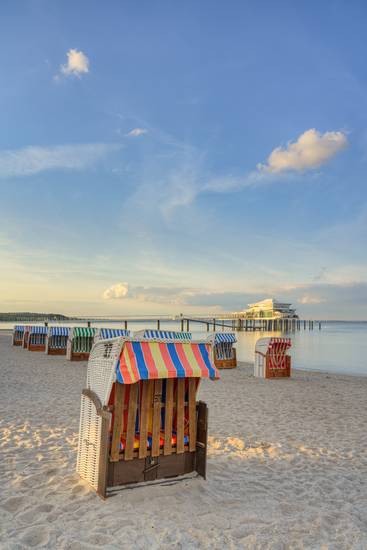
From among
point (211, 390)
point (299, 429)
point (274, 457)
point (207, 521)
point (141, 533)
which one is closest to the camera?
point (141, 533)

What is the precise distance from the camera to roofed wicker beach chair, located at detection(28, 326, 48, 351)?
22859 millimetres

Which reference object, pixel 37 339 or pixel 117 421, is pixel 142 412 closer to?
pixel 117 421

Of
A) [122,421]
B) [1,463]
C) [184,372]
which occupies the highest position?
[184,372]

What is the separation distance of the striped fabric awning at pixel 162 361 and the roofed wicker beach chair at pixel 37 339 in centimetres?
1999

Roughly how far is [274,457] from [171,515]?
7.41 feet

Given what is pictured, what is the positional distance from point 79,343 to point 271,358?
844 cm

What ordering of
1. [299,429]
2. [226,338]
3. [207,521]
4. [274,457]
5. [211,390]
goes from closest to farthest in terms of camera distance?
[207,521] < [274,457] < [299,429] < [211,390] < [226,338]

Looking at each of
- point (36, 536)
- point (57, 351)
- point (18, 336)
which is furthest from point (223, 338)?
point (18, 336)

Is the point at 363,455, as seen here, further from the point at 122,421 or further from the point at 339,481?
the point at 122,421

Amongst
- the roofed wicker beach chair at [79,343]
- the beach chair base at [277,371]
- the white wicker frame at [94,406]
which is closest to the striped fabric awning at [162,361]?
the white wicker frame at [94,406]

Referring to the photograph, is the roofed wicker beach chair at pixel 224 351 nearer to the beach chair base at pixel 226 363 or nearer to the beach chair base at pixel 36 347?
the beach chair base at pixel 226 363

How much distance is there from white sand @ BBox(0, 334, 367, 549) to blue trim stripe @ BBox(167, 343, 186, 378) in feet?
3.93

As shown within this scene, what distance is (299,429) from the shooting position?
7.15 m

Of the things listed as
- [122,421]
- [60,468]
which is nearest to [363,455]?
[122,421]
